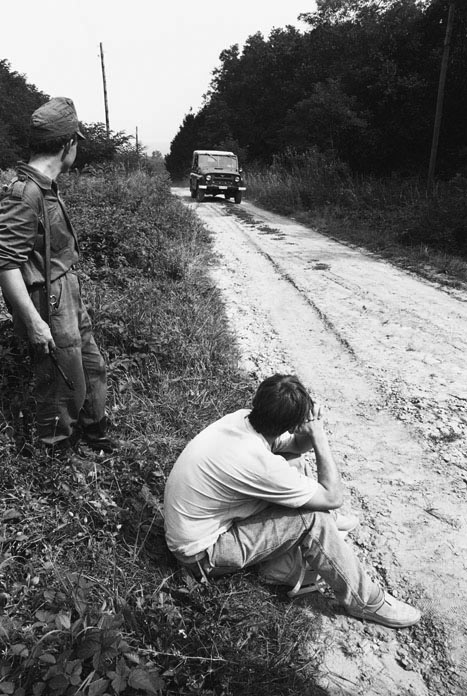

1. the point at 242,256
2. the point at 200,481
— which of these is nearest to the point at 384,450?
the point at 200,481

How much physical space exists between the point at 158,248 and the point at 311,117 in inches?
700

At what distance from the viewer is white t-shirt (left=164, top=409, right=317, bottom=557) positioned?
7.19ft

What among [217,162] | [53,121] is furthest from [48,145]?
[217,162]

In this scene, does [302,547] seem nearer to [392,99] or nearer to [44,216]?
[44,216]

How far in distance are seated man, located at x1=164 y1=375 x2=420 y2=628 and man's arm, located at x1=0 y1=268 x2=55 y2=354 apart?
2.78ft

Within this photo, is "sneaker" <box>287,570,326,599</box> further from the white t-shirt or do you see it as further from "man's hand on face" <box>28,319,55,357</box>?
"man's hand on face" <box>28,319,55,357</box>

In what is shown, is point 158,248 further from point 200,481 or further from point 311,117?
point 311,117

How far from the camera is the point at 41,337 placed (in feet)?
7.72

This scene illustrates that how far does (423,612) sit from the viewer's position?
2.41 metres

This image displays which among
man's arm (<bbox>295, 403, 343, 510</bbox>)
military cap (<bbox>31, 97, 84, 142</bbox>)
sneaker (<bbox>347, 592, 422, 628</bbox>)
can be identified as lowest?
sneaker (<bbox>347, 592, 422, 628</bbox>)

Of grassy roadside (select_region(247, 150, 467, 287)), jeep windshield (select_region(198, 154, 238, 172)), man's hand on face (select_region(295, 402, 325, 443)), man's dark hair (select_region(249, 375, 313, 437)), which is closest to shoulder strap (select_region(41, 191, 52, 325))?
man's dark hair (select_region(249, 375, 313, 437))

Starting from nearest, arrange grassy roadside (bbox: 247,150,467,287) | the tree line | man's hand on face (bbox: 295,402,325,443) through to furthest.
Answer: man's hand on face (bbox: 295,402,325,443) → grassy roadside (bbox: 247,150,467,287) → the tree line

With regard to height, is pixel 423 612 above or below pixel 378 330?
below

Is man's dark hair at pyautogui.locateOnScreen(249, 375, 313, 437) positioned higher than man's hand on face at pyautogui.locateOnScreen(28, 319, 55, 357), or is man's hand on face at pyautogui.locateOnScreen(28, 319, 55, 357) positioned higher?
man's hand on face at pyautogui.locateOnScreen(28, 319, 55, 357)
